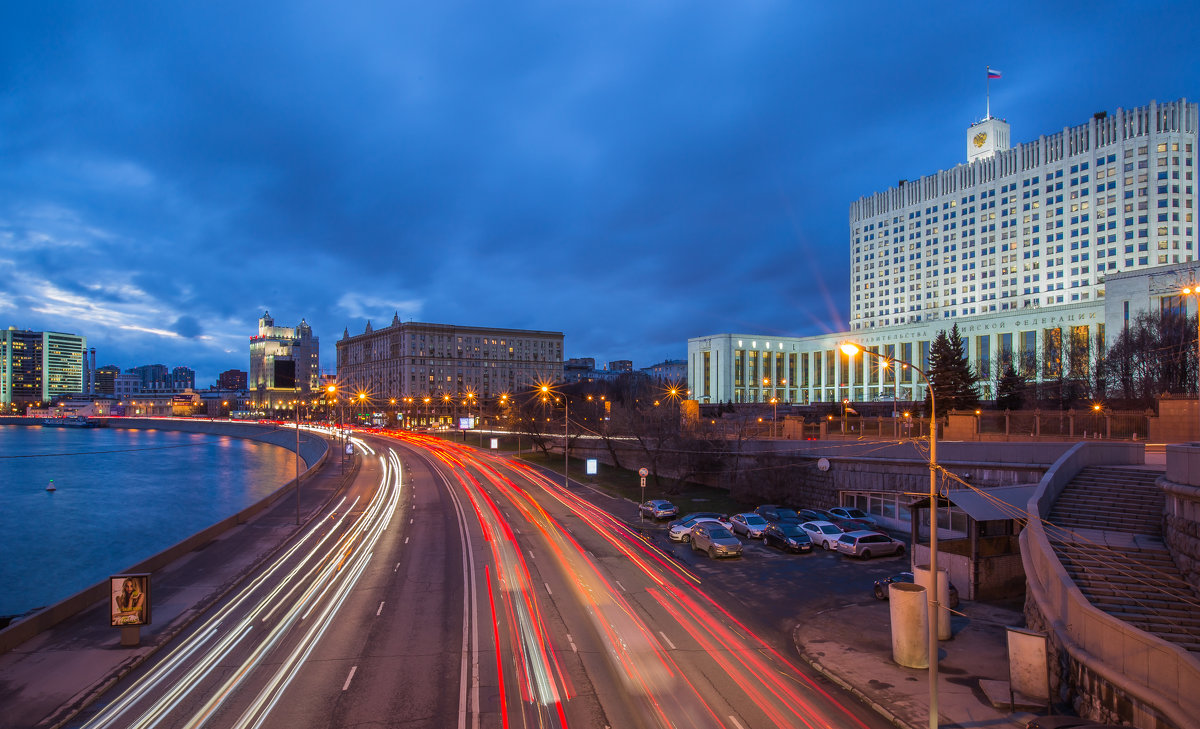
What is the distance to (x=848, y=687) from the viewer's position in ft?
48.9

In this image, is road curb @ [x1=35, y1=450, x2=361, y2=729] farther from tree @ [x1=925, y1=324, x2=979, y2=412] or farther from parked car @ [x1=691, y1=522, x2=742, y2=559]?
tree @ [x1=925, y1=324, x2=979, y2=412]

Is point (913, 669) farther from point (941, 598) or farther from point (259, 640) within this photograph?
point (259, 640)

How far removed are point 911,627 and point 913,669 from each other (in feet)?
3.19

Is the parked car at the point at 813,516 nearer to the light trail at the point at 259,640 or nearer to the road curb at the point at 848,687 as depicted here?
the road curb at the point at 848,687

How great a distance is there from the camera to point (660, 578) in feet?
81.8

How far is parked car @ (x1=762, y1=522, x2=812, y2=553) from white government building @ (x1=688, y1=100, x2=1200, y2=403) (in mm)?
58618

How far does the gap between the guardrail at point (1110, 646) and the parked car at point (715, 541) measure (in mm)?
11852

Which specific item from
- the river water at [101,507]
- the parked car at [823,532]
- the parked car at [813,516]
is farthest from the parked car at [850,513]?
the river water at [101,507]

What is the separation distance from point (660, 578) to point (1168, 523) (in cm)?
1555

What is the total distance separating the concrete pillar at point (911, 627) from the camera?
15.9 m

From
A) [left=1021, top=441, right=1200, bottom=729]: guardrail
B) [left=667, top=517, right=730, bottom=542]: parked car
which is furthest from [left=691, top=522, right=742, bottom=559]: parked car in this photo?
[left=1021, top=441, right=1200, bottom=729]: guardrail

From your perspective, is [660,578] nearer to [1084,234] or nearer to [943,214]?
[1084,234]

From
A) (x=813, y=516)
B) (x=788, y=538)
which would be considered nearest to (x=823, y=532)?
(x=788, y=538)

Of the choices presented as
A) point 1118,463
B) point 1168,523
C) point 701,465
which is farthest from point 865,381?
point 1168,523
